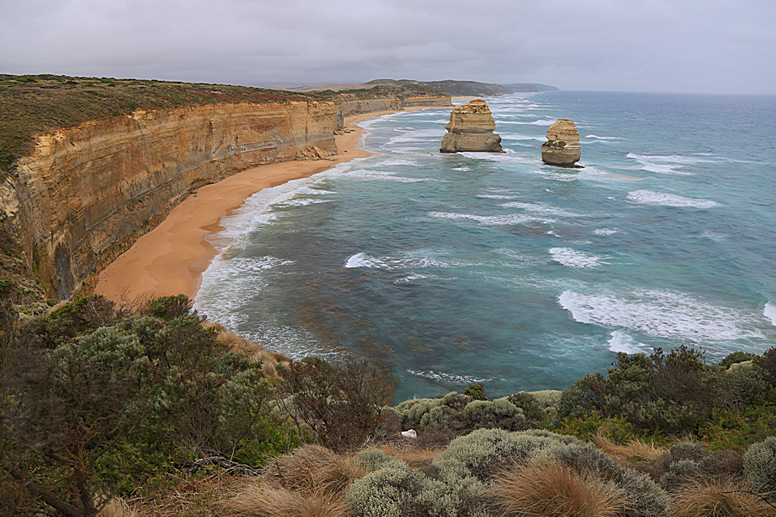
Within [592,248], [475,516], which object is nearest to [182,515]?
[475,516]

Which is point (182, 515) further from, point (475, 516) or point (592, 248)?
point (592, 248)

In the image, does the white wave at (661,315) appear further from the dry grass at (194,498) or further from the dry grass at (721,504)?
the dry grass at (194,498)

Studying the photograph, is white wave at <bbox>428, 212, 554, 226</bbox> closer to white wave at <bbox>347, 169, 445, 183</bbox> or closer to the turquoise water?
the turquoise water

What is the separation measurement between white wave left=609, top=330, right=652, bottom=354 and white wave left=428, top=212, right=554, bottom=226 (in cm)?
1432

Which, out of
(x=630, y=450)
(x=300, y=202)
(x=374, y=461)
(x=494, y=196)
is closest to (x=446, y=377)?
(x=630, y=450)

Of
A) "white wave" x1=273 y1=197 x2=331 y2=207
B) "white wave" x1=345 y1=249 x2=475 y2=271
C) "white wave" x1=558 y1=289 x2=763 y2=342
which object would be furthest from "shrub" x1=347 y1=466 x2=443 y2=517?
"white wave" x1=273 y1=197 x2=331 y2=207

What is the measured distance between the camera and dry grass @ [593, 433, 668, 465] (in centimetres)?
686

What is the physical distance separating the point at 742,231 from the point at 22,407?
34.7 meters

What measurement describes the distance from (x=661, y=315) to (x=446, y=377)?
Result: 29.6ft

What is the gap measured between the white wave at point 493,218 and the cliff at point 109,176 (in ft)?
56.9

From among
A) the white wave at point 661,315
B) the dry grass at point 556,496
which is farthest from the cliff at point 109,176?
the white wave at point 661,315

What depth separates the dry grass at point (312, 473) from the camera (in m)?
5.17

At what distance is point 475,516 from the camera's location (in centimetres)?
A: 456

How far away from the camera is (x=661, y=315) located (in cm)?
1809
